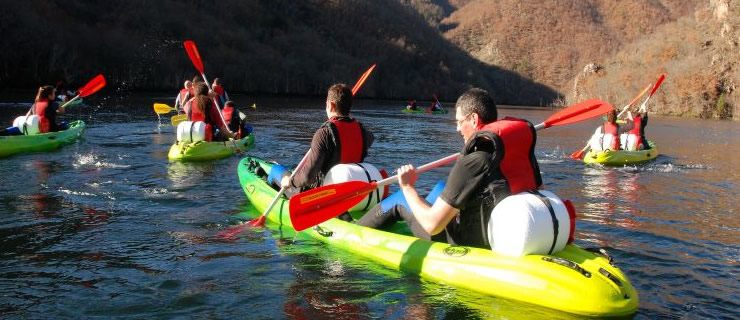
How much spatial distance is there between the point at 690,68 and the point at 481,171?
275 feet

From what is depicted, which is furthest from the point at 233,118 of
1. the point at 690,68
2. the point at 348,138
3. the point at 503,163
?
the point at 690,68

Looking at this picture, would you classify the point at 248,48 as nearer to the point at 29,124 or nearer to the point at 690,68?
the point at 690,68

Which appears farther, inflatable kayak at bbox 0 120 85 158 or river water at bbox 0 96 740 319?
inflatable kayak at bbox 0 120 85 158

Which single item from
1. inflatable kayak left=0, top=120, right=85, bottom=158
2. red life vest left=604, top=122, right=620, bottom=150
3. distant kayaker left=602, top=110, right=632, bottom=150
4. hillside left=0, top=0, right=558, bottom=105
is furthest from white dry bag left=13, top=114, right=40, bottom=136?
hillside left=0, top=0, right=558, bottom=105

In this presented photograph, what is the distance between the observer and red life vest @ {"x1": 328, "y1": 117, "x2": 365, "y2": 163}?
7.23 m

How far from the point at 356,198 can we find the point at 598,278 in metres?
2.54

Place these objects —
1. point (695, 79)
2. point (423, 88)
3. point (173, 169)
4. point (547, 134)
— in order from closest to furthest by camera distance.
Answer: point (173, 169) → point (547, 134) → point (695, 79) → point (423, 88)

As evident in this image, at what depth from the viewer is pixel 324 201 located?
6613 millimetres

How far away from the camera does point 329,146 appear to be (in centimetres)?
724

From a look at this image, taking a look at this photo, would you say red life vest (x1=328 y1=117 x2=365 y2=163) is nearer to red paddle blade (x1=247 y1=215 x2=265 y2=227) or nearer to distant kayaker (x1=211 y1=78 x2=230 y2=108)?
red paddle blade (x1=247 y1=215 x2=265 y2=227)

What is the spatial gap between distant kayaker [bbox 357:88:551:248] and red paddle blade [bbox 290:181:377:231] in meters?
1.13

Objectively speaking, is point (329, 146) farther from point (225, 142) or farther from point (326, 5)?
point (326, 5)

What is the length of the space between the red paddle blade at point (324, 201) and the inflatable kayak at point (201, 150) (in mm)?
7951

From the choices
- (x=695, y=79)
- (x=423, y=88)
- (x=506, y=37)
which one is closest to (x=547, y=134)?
(x=695, y=79)
